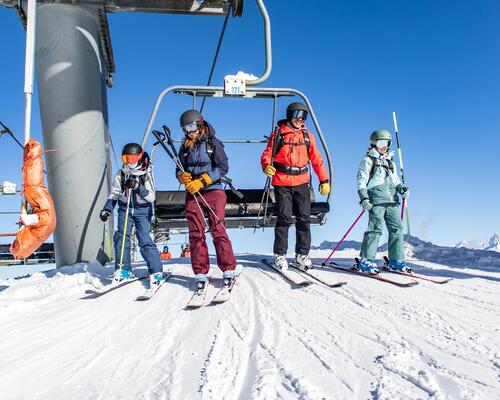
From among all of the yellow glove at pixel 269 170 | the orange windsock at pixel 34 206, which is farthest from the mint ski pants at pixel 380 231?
the orange windsock at pixel 34 206

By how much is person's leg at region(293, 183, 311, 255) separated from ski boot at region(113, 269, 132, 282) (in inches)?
79.2

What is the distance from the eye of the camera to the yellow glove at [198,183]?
12.1ft

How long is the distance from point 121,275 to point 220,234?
1357 millimetres

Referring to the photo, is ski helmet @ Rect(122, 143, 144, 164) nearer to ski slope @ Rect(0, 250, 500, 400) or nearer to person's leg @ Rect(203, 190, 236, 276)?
person's leg @ Rect(203, 190, 236, 276)

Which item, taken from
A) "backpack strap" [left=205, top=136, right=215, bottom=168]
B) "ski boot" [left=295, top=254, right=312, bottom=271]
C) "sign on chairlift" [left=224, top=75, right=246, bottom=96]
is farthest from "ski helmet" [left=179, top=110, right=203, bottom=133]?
"ski boot" [left=295, top=254, right=312, bottom=271]

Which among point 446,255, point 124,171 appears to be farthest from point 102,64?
point 446,255

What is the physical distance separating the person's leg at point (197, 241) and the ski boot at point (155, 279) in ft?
1.69

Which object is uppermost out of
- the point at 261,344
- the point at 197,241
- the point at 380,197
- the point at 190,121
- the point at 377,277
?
the point at 190,121

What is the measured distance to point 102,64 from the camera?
6824mm

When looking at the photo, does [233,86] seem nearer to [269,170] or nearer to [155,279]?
[269,170]

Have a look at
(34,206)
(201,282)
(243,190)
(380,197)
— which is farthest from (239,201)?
(34,206)

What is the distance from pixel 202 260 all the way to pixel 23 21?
5812mm

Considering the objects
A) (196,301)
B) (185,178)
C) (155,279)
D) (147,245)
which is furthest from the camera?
(147,245)

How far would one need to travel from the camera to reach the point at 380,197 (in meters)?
4.51
